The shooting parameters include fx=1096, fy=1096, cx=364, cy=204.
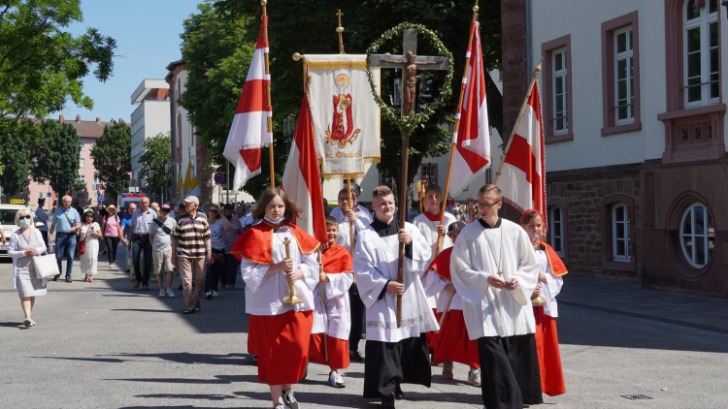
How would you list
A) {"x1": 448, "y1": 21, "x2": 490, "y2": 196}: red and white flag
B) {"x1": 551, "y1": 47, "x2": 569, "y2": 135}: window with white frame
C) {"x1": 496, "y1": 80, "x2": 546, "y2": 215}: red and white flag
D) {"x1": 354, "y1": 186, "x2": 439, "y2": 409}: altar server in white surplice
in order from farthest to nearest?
{"x1": 551, "y1": 47, "x2": 569, "y2": 135}: window with white frame < {"x1": 448, "y1": 21, "x2": 490, "y2": 196}: red and white flag < {"x1": 496, "y1": 80, "x2": 546, "y2": 215}: red and white flag < {"x1": 354, "y1": 186, "x2": 439, "y2": 409}: altar server in white surplice

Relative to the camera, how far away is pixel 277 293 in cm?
862

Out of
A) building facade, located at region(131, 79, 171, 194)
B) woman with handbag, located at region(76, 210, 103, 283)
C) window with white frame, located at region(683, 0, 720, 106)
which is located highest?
building facade, located at region(131, 79, 171, 194)

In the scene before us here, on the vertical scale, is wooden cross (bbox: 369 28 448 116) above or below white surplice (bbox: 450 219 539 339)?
above

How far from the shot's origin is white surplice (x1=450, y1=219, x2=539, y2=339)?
822cm

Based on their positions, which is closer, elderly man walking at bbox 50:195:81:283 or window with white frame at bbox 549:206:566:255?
elderly man walking at bbox 50:195:81:283

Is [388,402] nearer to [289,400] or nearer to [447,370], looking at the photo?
[289,400]

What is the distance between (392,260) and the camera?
29.6ft

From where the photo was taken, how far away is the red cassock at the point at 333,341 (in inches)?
388

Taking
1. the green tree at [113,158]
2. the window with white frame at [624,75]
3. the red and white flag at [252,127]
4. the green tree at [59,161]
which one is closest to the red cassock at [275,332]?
the red and white flag at [252,127]

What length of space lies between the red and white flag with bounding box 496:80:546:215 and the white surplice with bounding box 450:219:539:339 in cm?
262

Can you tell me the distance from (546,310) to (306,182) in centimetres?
284

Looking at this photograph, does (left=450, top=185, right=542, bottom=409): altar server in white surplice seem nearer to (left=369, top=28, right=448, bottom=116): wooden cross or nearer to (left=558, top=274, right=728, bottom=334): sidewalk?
(left=369, top=28, right=448, bottom=116): wooden cross

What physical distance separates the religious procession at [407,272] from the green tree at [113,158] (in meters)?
128

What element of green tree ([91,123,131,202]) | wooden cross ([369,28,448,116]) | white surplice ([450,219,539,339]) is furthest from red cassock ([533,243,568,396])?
green tree ([91,123,131,202])
